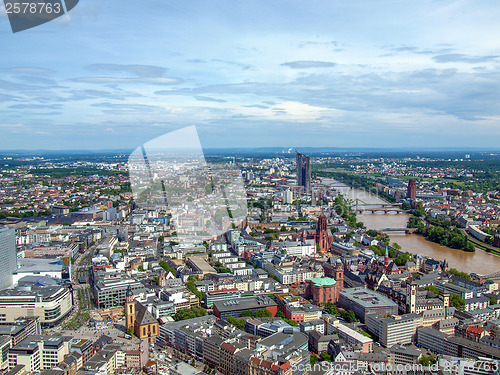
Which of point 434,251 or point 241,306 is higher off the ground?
point 241,306

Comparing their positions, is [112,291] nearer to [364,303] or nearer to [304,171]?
[364,303]

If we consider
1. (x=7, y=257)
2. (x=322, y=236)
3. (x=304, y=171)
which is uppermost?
(x=304, y=171)

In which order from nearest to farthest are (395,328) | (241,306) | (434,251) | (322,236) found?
(395,328) → (241,306) → (322,236) → (434,251)

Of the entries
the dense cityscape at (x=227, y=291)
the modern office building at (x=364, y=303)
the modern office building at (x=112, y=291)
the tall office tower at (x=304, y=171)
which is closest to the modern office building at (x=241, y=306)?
the dense cityscape at (x=227, y=291)

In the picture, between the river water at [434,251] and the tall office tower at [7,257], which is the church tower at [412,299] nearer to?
the river water at [434,251]

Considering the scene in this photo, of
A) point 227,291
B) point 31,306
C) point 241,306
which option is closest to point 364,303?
point 241,306

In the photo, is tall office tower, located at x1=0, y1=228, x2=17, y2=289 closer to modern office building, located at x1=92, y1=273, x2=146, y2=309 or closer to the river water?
modern office building, located at x1=92, y1=273, x2=146, y2=309

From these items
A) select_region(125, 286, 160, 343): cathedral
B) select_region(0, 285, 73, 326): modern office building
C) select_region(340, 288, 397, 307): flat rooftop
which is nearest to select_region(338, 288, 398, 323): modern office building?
select_region(340, 288, 397, 307): flat rooftop
